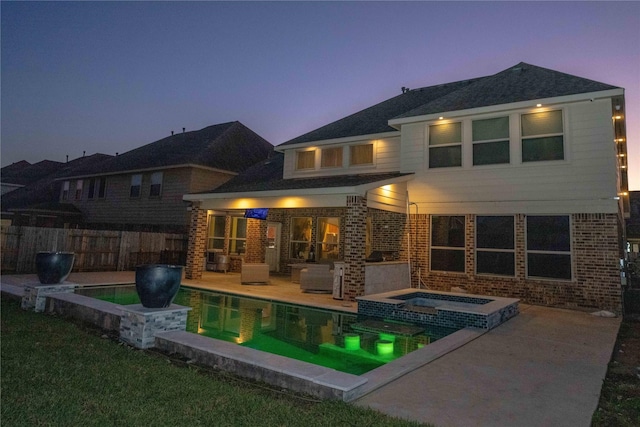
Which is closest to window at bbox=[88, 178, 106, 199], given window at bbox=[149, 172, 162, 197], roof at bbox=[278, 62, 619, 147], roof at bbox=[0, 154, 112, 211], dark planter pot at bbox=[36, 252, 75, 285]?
window at bbox=[149, 172, 162, 197]

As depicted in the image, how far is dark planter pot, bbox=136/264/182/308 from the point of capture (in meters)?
5.86

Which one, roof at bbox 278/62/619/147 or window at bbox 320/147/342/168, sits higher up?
roof at bbox 278/62/619/147

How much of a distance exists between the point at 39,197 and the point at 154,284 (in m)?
31.3

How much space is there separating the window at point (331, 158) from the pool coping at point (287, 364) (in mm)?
8639

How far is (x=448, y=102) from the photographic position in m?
12.4

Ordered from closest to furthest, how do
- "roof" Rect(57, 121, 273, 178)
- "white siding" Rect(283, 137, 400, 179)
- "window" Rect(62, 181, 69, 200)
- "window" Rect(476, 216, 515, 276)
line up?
"window" Rect(476, 216, 515, 276), "white siding" Rect(283, 137, 400, 179), "roof" Rect(57, 121, 273, 178), "window" Rect(62, 181, 69, 200)

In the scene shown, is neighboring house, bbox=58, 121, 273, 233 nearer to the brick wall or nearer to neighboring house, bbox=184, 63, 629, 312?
neighboring house, bbox=184, 63, 629, 312

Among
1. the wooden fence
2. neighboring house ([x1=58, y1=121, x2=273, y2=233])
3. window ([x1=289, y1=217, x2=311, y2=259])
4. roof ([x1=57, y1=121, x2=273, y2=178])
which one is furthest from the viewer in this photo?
roof ([x1=57, y1=121, x2=273, y2=178])

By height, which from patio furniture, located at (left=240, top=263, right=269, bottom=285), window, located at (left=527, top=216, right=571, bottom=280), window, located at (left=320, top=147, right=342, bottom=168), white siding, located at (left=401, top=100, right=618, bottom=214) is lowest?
patio furniture, located at (left=240, top=263, right=269, bottom=285)

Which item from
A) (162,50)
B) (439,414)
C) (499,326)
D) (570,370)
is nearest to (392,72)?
(162,50)

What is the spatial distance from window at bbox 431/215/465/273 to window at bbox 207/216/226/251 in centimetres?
1027

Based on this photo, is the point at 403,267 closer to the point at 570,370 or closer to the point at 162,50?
the point at 570,370

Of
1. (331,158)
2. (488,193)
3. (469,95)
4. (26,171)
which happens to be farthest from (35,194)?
(488,193)

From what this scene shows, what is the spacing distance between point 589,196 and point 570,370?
6662 mm
